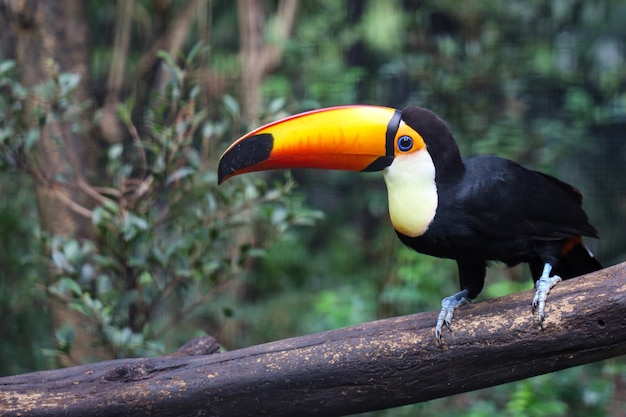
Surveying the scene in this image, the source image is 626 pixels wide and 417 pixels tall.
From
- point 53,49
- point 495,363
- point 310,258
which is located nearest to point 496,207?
point 495,363

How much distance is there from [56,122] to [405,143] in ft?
4.58

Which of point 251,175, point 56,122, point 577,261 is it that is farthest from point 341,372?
point 56,122

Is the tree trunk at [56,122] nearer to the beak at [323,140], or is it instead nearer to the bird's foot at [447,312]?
the beak at [323,140]

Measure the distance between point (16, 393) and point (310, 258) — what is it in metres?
3.00

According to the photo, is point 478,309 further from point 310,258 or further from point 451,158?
point 310,258

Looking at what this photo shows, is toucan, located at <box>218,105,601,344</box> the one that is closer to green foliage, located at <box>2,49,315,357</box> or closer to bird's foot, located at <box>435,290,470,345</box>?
bird's foot, located at <box>435,290,470,345</box>

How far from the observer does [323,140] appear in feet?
6.22

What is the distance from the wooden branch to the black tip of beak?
0.45 m

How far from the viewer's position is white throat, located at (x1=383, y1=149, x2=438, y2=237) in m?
1.81

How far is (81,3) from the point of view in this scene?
289cm

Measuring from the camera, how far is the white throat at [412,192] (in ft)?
5.95

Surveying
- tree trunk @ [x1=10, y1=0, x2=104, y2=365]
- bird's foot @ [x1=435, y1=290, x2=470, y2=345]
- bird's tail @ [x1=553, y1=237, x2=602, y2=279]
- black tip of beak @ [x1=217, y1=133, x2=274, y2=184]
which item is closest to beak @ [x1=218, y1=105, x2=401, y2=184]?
black tip of beak @ [x1=217, y1=133, x2=274, y2=184]

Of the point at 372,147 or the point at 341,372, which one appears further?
the point at 372,147

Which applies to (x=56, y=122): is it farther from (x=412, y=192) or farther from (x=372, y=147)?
(x=412, y=192)
